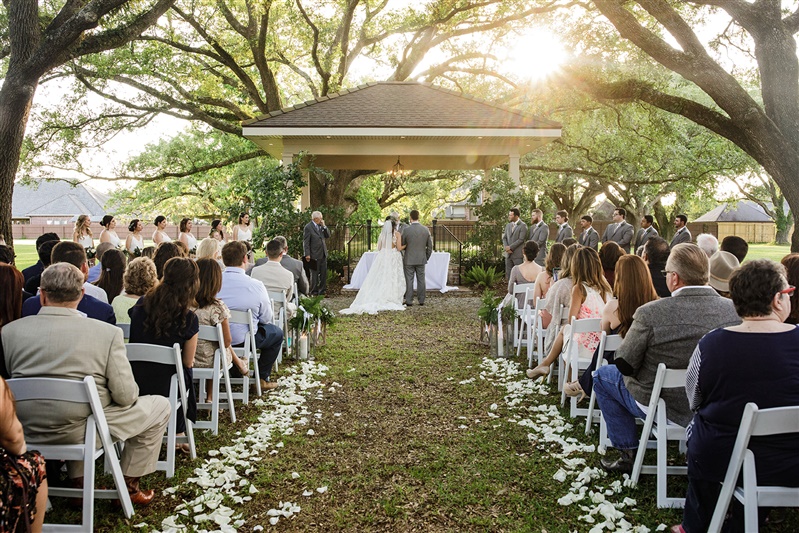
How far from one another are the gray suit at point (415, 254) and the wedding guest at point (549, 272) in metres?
5.35

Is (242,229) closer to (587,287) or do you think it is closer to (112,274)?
→ (112,274)

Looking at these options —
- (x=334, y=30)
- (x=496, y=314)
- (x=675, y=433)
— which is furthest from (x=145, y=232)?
(x=675, y=433)

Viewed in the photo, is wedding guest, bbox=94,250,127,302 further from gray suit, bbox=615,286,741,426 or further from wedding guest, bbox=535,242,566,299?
wedding guest, bbox=535,242,566,299

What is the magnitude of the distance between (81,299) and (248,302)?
6.08 feet

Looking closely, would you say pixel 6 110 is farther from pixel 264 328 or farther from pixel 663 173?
pixel 663 173

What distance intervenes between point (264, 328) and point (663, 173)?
71.6 feet

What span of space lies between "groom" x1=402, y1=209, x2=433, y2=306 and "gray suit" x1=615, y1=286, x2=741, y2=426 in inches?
346

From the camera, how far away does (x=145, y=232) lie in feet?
216

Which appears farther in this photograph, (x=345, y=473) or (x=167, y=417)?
(x=345, y=473)

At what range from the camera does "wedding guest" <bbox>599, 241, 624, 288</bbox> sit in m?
5.71

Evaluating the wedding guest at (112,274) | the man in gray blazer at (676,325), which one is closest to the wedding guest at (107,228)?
the wedding guest at (112,274)

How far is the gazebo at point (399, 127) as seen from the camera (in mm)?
14328

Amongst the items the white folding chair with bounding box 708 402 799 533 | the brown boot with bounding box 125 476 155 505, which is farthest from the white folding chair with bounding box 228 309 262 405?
the white folding chair with bounding box 708 402 799 533

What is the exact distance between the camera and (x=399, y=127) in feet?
46.8
